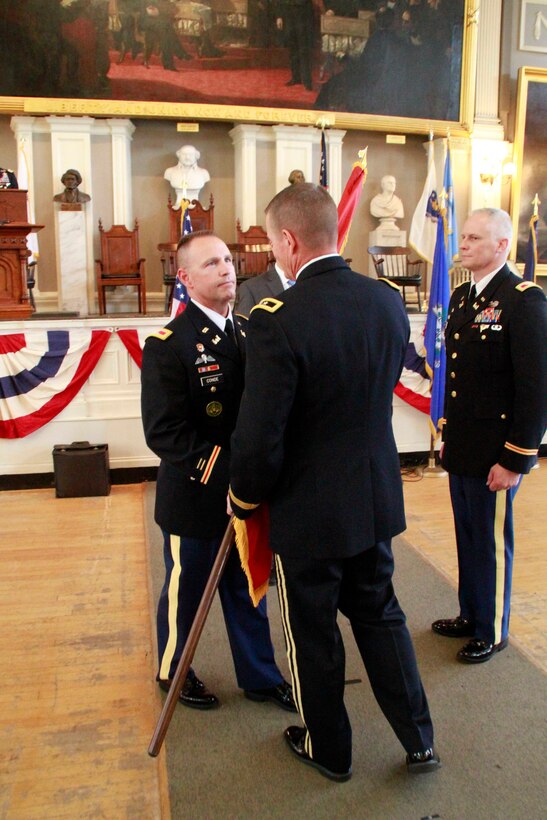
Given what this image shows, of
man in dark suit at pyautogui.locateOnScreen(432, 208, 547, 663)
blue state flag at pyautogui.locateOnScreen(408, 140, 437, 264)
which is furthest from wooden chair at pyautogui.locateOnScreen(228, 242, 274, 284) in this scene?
man in dark suit at pyautogui.locateOnScreen(432, 208, 547, 663)

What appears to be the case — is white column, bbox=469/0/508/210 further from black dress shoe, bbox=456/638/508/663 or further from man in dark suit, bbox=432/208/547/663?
black dress shoe, bbox=456/638/508/663

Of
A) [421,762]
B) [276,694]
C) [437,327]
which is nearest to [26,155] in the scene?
[437,327]

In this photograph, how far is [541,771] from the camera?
2115mm

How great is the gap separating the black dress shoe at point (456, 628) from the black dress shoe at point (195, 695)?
3.38 ft

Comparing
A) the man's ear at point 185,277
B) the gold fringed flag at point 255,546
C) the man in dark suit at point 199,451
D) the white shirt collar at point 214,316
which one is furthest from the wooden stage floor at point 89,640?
the man's ear at point 185,277

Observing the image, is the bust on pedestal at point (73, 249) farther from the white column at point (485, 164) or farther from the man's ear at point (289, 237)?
the man's ear at point (289, 237)

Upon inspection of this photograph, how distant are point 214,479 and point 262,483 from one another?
0.43 metres

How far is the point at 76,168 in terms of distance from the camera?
318 inches

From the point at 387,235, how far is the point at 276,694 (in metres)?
7.34

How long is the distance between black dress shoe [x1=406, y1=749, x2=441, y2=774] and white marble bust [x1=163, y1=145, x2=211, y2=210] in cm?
723

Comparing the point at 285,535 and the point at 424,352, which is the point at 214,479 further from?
the point at 424,352

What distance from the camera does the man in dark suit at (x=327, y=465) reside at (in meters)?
1.75

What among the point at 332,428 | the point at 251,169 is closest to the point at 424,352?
the point at 251,169

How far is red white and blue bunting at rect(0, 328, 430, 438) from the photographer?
5.28 m
